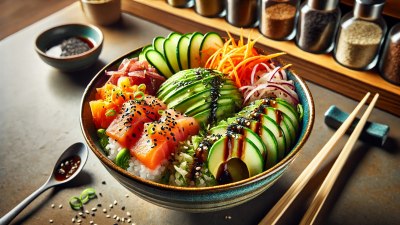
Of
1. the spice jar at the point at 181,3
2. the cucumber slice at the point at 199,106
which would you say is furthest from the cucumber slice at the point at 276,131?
the spice jar at the point at 181,3

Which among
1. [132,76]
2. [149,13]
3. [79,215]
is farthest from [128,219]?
[149,13]

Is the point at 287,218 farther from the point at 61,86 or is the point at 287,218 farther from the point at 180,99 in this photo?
the point at 61,86

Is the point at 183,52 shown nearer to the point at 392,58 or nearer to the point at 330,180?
the point at 330,180

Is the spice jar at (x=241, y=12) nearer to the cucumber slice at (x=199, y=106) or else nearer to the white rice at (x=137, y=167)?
the cucumber slice at (x=199, y=106)

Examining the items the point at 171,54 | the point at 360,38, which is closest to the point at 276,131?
the point at 171,54

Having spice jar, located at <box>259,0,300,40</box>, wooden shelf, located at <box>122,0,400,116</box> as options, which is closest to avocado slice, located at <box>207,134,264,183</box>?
wooden shelf, located at <box>122,0,400,116</box>

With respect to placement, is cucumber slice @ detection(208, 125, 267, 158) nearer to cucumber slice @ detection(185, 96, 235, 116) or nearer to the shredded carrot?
cucumber slice @ detection(185, 96, 235, 116)
